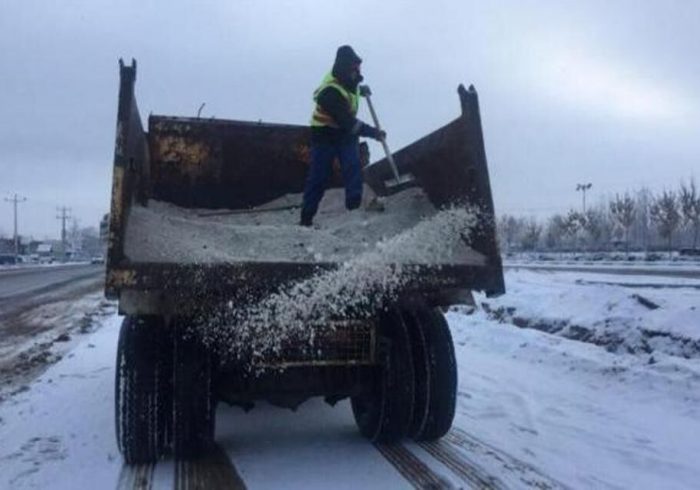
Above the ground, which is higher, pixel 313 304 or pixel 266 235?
pixel 266 235

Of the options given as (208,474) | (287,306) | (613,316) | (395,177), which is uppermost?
(395,177)

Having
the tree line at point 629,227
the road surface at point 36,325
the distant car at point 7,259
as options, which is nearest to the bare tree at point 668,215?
the tree line at point 629,227

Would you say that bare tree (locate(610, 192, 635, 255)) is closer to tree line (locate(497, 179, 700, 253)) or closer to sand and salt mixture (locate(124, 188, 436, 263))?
tree line (locate(497, 179, 700, 253))

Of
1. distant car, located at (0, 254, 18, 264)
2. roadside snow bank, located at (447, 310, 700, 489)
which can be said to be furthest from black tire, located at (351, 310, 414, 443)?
distant car, located at (0, 254, 18, 264)

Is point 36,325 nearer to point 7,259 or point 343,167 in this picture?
point 343,167

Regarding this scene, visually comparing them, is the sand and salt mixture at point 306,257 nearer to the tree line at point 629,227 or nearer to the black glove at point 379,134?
the black glove at point 379,134

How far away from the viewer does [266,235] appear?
520 centimetres

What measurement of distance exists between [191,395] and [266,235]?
3.92 feet

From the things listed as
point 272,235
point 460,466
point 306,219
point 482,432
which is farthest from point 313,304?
point 482,432

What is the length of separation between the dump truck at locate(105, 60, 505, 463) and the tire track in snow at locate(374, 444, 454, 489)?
0.10 metres

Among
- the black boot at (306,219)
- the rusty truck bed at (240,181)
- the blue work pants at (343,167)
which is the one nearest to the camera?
the rusty truck bed at (240,181)

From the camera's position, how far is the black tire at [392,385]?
5.00 m

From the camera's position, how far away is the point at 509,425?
20.1 ft

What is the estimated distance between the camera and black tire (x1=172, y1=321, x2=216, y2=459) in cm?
461
